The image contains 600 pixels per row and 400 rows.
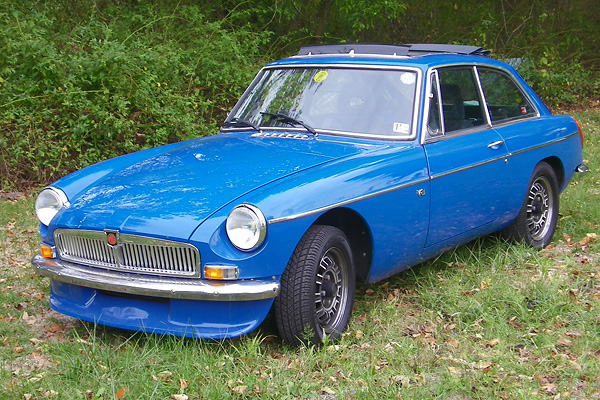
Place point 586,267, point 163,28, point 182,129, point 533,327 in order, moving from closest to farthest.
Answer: point 533,327, point 586,267, point 182,129, point 163,28

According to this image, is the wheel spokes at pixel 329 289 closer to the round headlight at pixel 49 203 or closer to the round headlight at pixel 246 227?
the round headlight at pixel 246 227

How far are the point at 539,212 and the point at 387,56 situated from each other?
2.00 metres

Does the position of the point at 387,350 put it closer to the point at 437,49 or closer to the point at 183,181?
the point at 183,181

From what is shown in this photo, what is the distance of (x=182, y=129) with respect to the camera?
33.5 ft

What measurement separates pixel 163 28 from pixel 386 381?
30.1ft

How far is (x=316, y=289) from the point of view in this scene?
418 cm

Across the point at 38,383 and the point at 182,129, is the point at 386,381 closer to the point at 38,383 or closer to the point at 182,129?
the point at 38,383

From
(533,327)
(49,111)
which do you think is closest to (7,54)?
(49,111)

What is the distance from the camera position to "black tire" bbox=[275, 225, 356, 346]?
399 cm

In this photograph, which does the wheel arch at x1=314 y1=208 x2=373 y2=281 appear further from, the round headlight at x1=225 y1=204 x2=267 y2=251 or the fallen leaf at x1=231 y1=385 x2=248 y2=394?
the fallen leaf at x1=231 y1=385 x2=248 y2=394

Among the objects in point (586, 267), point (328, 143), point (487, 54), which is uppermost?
point (487, 54)

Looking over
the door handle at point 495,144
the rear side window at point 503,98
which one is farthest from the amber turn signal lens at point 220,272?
the rear side window at point 503,98

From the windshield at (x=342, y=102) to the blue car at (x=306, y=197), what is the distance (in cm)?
1

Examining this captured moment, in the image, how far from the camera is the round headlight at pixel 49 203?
4.54 metres
